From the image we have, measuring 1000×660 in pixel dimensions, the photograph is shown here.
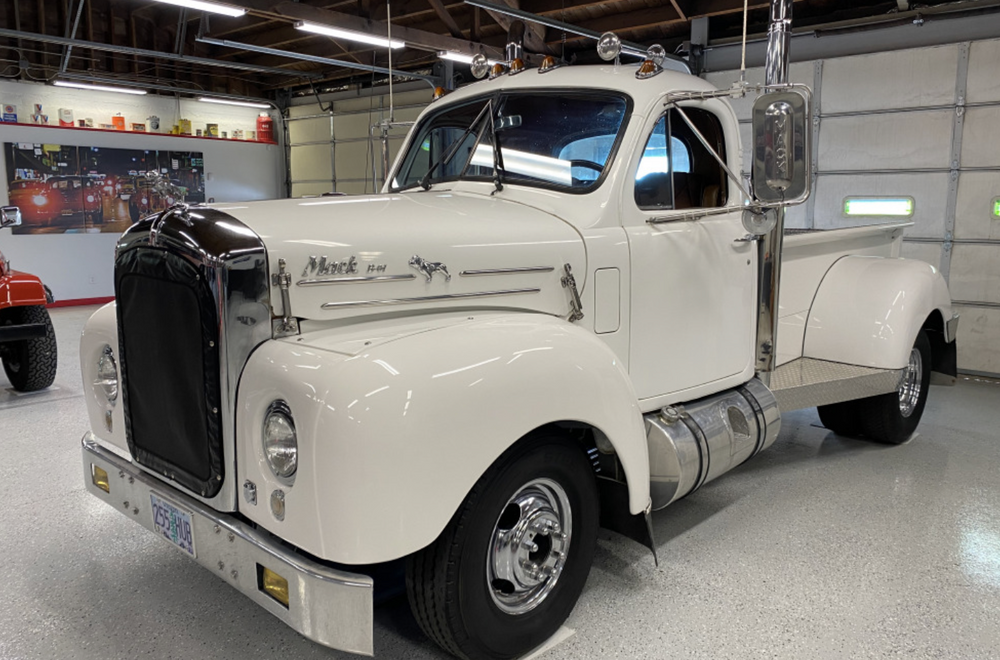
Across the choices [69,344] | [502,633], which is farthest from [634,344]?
[69,344]

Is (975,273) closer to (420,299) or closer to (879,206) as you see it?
(879,206)

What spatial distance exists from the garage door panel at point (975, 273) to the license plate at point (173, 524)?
7.86 metres

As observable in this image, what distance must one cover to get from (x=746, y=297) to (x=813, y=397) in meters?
0.74

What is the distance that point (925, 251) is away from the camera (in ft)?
25.5

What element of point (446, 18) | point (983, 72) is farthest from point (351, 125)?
point (983, 72)

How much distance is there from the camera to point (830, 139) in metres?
8.37

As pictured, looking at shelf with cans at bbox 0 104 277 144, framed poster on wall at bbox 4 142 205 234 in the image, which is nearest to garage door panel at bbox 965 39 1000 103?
framed poster on wall at bbox 4 142 205 234

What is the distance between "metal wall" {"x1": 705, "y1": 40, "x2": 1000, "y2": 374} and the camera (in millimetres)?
7309

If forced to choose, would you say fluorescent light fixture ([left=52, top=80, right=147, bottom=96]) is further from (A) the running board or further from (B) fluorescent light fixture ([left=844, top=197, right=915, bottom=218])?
(A) the running board

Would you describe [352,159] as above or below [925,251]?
above

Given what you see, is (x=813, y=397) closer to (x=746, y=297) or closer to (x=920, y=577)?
(x=746, y=297)

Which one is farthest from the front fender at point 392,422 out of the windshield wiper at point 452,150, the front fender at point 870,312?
the front fender at point 870,312

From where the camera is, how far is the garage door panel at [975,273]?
736cm

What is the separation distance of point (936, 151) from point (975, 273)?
1313 millimetres
